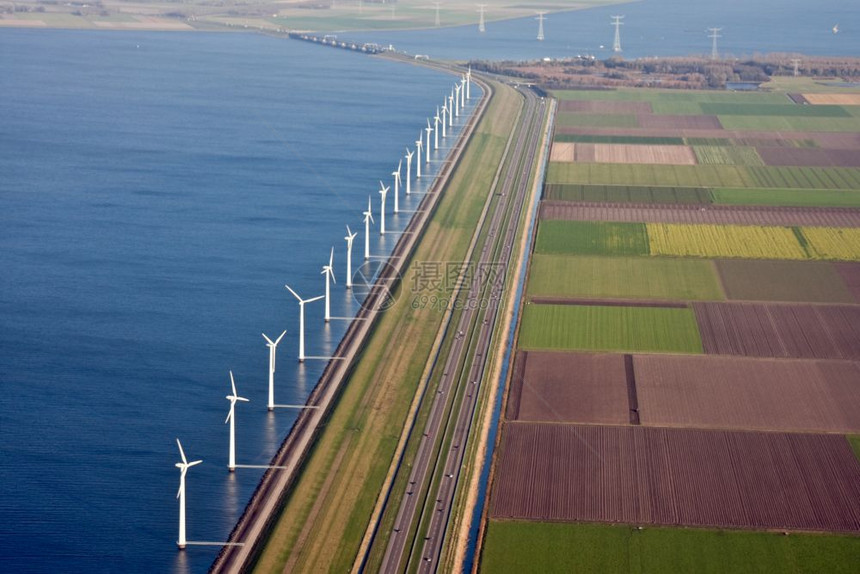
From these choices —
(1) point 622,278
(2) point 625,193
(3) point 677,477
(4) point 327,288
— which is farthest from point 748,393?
(2) point 625,193

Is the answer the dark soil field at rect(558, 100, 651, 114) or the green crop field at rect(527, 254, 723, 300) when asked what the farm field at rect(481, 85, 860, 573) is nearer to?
the green crop field at rect(527, 254, 723, 300)

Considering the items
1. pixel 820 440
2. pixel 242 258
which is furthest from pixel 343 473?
pixel 242 258

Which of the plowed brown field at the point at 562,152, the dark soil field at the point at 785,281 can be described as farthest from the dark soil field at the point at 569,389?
the plowed brown field at the point at 562,152

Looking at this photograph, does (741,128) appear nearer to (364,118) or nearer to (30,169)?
(364,118)

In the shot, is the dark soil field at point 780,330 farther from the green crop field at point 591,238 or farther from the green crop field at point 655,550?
the green crop field at point 655,550

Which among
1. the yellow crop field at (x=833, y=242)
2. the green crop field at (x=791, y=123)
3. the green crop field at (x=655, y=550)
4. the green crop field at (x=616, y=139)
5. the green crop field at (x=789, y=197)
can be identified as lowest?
the green crop field at (x=655, y=550)
